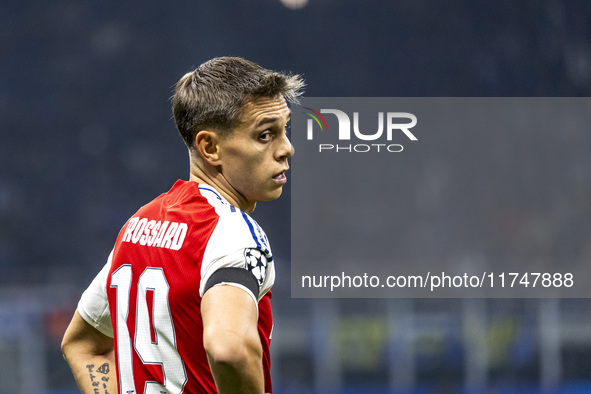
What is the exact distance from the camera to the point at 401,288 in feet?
13.3

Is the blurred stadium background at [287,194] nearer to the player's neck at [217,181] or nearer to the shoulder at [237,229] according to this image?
the player's neck at [217,181]

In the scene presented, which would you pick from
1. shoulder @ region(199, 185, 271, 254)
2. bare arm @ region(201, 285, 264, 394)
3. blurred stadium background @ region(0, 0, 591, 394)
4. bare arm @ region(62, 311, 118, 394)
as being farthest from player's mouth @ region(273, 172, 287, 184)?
blurred stadium background @ region(0, 0, 591, 394)

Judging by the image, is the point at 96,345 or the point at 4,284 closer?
the point at 96,345

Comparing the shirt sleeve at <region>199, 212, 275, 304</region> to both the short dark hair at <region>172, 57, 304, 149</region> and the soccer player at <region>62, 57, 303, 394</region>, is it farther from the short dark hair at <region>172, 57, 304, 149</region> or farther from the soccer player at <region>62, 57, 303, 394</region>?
the short dark hair at <region>172, 57, 304, 149</region>

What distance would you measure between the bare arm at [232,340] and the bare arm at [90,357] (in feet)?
1.19

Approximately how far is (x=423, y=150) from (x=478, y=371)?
1200 millimetres

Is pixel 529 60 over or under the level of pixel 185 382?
over

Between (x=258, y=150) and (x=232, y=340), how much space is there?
1.00ft

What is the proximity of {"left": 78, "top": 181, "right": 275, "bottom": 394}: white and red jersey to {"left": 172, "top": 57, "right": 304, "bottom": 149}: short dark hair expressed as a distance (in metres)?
0.09

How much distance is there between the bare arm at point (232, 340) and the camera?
783 millimetres

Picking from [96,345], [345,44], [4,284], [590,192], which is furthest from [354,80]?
[96,345]

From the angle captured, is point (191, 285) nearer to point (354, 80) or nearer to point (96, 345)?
point (96, 345)

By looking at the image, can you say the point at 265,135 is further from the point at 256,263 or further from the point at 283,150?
the point at 256,263

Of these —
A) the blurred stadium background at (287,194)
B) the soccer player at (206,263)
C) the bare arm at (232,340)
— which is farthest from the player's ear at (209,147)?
the blurred stadium background at (287,194)
